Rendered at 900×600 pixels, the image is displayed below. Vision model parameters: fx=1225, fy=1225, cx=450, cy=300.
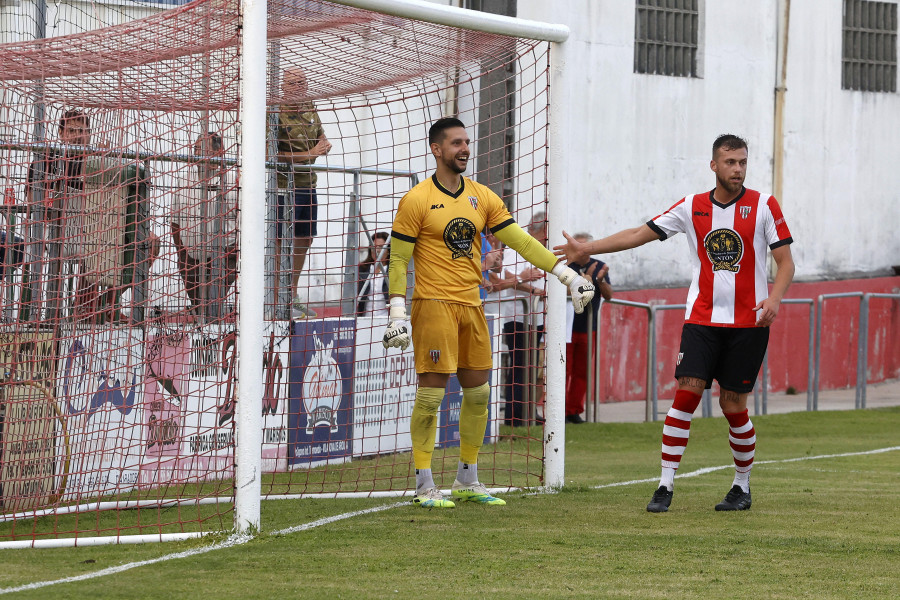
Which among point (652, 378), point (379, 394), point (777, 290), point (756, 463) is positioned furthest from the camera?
point (652, 378)

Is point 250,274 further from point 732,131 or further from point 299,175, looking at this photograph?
point 732,131

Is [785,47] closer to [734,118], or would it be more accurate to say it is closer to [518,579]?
[734,118]

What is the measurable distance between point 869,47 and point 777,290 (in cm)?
1552

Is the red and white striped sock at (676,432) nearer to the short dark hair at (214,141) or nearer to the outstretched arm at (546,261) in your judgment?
the outstretched arm at (546,261)

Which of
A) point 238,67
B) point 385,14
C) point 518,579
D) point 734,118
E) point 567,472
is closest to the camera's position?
point 518,579

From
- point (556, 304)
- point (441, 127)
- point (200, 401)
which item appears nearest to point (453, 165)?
point (441, 127)

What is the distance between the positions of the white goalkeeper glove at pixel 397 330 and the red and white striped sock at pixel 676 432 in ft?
5.22

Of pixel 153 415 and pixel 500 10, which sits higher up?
pixel 500 10

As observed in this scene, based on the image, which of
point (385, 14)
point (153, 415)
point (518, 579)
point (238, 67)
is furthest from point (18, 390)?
point (518, 579)

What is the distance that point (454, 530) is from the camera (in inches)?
249

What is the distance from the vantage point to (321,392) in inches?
393

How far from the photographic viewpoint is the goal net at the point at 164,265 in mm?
7133

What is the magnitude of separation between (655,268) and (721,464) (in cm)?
897

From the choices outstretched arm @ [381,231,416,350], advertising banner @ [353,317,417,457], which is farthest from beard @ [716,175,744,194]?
advertising banner @ [353,317,417,457]
